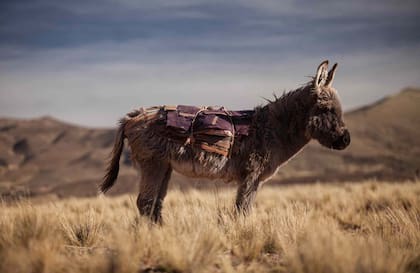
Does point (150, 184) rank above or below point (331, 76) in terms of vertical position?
below

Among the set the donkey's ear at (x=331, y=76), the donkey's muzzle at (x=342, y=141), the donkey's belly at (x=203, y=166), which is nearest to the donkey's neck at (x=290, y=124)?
the donkey's ear at (x=331, y=76)

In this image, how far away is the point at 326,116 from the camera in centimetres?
768

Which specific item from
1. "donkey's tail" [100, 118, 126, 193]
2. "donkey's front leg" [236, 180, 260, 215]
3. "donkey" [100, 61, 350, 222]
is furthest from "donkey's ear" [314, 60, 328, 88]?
"donkey's tail" [100, 118, 126, 193]

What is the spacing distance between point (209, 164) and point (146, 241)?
2.30 metres

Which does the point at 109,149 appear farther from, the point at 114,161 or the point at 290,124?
the point at 290,124

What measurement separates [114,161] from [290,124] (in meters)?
3.30

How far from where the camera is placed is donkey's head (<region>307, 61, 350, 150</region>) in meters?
7.66

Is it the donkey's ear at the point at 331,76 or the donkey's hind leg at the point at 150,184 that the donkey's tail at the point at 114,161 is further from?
the donkey's ear at the point at 331,76

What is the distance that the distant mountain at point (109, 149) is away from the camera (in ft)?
160

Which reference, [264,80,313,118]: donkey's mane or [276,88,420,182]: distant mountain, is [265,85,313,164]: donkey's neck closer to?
[264,80,313,118]: donkey's mane

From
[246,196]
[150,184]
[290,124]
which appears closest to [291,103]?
[290,124]

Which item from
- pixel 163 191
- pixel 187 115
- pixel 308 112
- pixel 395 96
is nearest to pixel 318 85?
pixel 308 112

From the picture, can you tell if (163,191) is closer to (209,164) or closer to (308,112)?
(209,164)

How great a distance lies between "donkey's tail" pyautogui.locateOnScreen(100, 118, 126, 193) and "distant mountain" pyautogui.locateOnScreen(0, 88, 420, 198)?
86.1 feet
